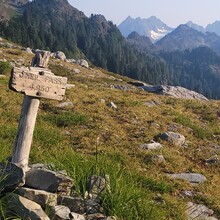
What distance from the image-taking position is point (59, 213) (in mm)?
7730

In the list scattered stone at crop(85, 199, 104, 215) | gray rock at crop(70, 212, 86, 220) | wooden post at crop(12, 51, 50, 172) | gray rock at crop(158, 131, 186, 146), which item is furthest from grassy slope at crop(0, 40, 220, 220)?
wooden post at crop(12, 51, 50, 172)

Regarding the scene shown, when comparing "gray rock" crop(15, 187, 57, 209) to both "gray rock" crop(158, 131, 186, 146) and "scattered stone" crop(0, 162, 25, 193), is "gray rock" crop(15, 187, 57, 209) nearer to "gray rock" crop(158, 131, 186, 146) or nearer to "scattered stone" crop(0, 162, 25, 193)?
"scattered stone" crop(0, 162, 25, 193)

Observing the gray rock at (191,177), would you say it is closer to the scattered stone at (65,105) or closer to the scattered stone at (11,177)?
the scattered stone at (11,177)

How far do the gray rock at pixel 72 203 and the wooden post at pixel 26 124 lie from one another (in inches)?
41.2

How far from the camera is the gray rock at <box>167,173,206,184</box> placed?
13498mm

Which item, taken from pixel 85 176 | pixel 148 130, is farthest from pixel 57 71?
pixel 85 176

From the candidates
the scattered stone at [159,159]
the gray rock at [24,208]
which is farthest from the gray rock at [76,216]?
the scattered stone at [159,159]

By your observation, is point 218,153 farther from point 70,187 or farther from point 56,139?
point 70,187

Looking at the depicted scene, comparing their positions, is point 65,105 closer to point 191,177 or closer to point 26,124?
point 191,177

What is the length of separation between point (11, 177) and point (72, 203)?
1.35 meters

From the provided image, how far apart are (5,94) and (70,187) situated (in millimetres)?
13966

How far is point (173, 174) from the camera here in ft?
45.3

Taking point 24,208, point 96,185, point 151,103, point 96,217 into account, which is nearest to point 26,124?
point 24,208

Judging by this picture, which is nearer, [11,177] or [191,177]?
[11,177]
